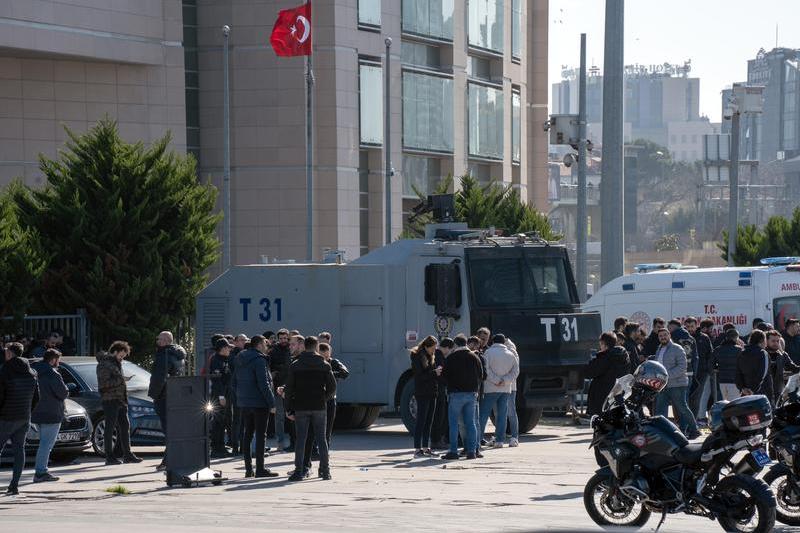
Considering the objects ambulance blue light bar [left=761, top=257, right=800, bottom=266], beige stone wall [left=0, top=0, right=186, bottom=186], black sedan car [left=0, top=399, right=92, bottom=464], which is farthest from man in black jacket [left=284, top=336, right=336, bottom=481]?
beige stone wall [left=0, top=0, right=186, bottom=186]

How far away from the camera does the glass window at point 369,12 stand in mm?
53719

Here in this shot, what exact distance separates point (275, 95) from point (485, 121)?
12317 millimetres

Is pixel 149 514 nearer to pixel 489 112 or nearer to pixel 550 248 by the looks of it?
pixel 550 248

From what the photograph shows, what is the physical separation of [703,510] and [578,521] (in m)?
1.29

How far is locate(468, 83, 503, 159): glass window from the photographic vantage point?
6094 cm

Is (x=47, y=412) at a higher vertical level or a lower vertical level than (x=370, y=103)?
lower

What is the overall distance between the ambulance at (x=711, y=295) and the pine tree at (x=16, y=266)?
34.3 feet

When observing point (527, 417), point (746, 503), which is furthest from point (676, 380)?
point (746, 503)

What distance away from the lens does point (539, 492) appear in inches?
621

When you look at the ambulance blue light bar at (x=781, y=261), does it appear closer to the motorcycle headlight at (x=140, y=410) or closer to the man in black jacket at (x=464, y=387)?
the man in black jacket at (x=464, y=387)

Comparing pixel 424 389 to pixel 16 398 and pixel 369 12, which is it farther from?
pixel 369 12

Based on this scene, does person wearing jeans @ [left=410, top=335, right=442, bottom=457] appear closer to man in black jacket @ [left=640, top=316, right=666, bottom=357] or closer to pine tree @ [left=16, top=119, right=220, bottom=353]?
man in black jacket @ [left=640, top=316, right=666, bottom=357]

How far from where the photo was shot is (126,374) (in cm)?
2244

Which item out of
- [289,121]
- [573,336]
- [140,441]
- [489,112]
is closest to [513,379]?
[573,336]
